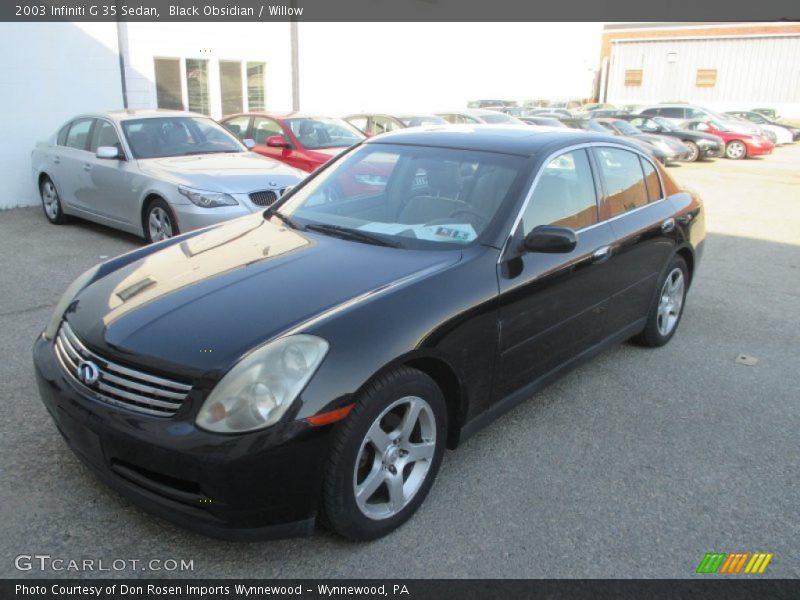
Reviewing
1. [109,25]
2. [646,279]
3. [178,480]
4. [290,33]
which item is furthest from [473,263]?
[290,33]

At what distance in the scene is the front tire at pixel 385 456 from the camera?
2.54 meters

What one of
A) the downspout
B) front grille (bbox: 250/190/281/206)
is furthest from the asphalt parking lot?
the downspout

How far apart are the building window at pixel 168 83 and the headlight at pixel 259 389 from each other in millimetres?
11969

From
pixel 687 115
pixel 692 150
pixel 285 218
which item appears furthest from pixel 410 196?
pixel 687 115

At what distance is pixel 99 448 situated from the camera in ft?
8.45

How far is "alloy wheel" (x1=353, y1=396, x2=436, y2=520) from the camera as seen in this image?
270 centimetres

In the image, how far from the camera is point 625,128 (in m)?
21.0

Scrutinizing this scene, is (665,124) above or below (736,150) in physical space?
above

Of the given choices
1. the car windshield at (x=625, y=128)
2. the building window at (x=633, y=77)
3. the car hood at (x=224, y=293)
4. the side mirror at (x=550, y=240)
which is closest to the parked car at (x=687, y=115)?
the car windshield at (x=625, y=128)

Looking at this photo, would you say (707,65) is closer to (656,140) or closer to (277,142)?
(656,140)

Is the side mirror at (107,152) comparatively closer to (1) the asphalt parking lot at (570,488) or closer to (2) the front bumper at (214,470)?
(1) the asphalt parking lot at (570,488)

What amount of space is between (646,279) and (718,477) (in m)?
1.58

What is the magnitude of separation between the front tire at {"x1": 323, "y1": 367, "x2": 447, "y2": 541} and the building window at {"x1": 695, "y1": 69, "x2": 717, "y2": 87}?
48.6m

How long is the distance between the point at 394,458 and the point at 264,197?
488 centimetres
